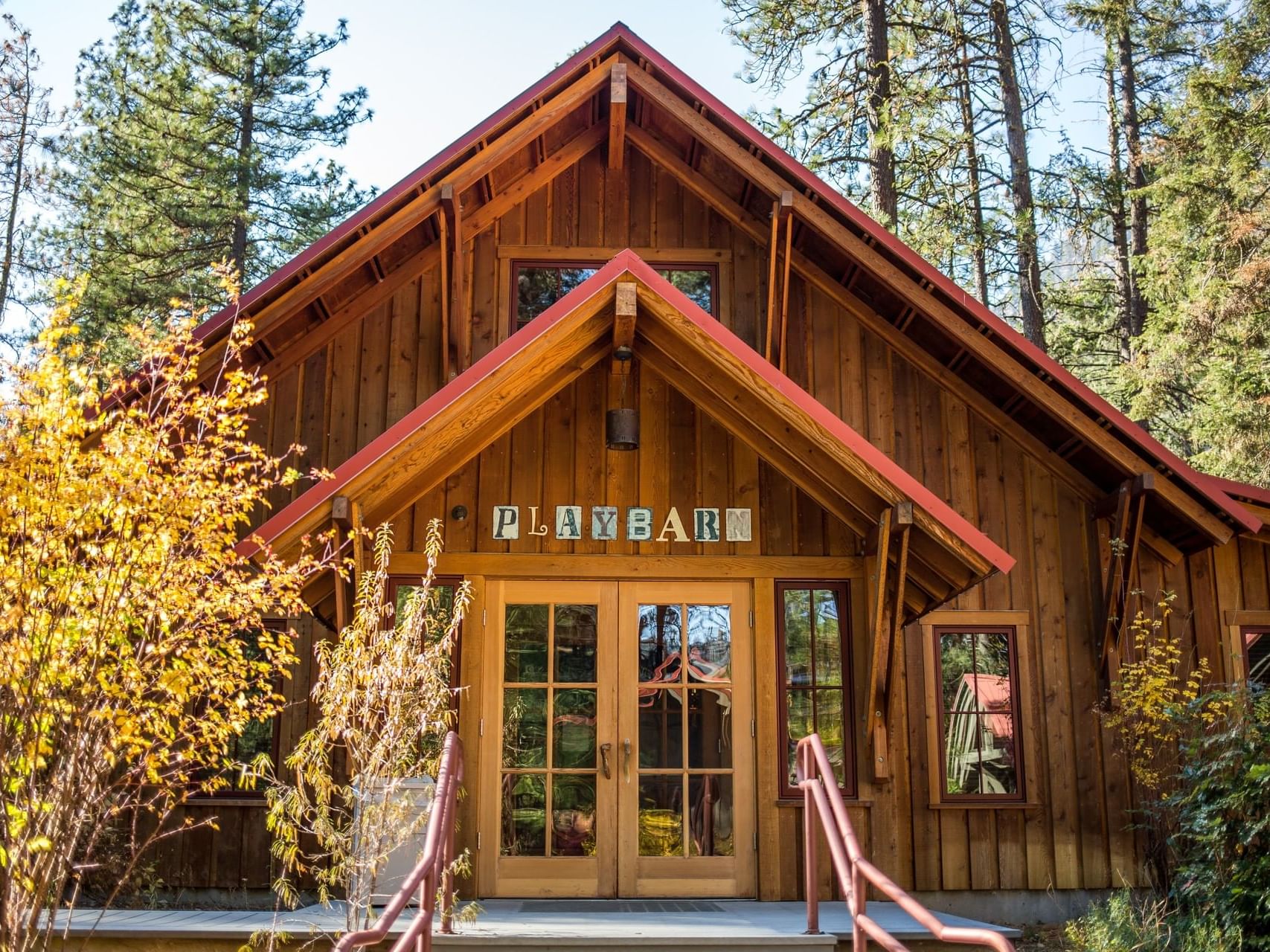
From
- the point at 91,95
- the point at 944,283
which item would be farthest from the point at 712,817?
the point at 91,95

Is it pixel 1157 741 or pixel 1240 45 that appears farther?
pixel 1240 45

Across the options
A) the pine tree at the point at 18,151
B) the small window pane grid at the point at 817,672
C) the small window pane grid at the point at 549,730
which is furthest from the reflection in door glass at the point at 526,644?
the pine tree at the point at 18,151

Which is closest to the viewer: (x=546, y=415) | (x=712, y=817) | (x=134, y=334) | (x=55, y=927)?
(x=134, y=334)

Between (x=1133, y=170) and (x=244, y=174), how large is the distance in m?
13.3

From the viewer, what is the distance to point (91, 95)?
16828 millimetres

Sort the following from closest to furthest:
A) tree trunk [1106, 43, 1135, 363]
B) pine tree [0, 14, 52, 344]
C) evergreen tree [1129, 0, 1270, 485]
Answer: pine tree [0, 14, 52, 344], evergreen tree [1129, 0, 1270, 485], tree trunk [1106, 43, 1135, 363]

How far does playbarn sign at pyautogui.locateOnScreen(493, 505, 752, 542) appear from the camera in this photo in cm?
838

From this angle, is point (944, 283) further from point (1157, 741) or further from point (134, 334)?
point (134, 334)

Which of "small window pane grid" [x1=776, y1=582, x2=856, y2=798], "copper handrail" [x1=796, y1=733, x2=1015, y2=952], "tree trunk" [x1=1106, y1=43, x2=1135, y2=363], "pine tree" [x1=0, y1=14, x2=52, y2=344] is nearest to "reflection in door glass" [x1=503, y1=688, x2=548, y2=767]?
"small window pane grid" [x1=776, y1=582, x2=856, y2=798]

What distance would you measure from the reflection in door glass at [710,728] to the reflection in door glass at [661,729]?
0.08m

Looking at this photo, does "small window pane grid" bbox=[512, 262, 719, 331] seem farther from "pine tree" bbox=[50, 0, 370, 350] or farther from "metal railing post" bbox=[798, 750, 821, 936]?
"pine tree" bbox=[50, 0, 370, 350]

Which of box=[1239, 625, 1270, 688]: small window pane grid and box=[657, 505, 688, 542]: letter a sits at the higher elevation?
box=[657, 505, 688, 542]: letter a

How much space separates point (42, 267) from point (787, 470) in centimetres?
1206

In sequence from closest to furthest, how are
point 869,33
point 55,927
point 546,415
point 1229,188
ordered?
Result: 1. point 55,927
2. point 546,415
3. point 869,33
4. point 1229,188
